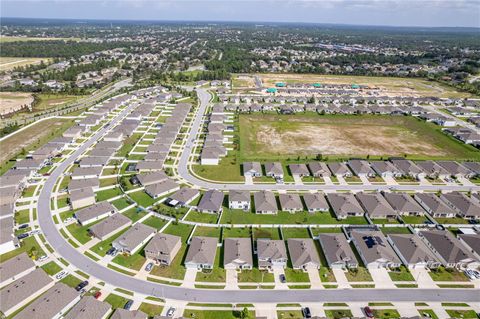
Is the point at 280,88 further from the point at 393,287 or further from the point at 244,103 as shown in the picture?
the point at 393,287

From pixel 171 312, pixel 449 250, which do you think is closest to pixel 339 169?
pixel 449 250

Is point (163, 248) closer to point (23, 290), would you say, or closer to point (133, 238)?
point (133, 238)

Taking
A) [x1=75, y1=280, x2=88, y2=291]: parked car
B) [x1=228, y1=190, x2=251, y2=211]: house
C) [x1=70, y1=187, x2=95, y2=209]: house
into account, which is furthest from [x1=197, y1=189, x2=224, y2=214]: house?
[x1=75, y1=280, x2=88, y2=291]: parked car

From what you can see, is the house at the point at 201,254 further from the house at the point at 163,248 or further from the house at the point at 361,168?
the house at the point at 361,168

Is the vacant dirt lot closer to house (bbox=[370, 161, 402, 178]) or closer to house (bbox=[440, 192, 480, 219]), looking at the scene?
house (bbox=[370, 161, 402, 178])

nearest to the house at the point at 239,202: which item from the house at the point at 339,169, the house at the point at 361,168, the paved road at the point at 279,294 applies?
the paved road at the point at 279,294

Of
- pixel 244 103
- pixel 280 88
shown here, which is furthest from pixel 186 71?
pixel 244 103
